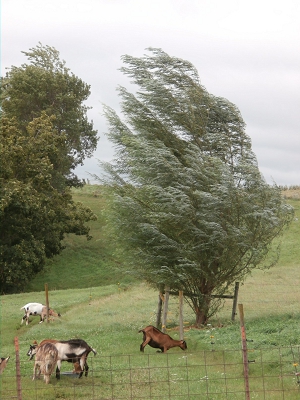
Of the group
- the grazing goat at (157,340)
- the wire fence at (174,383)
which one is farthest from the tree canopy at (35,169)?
the wire fence at (174,383)

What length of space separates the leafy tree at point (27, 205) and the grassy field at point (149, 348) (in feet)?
12.5

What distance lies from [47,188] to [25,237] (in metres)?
4.70

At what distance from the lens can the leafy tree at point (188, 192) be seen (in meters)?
26.7

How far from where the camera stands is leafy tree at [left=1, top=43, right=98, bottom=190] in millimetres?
61656

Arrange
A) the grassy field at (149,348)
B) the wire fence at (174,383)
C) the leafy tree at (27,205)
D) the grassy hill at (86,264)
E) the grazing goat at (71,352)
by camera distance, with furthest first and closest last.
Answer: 1. the grassy hill at (86,264)
2. the leafy tree at (27,205)
3. the grazing goat at (71,352)
4. the grassy field at (149,348)
5. the wire fence at (174,383)

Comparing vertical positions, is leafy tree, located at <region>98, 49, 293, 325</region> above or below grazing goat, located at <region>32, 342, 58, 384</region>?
above

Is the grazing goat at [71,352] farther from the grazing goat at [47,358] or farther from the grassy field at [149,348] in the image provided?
the grassy field at [149,348]

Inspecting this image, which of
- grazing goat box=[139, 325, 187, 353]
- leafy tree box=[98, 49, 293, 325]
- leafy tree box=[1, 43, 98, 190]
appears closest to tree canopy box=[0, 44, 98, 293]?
leafy tree box=[1, 43, 98, 190]

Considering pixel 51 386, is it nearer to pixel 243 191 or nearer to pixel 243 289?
pixel 243 191

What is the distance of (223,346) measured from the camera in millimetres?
20703

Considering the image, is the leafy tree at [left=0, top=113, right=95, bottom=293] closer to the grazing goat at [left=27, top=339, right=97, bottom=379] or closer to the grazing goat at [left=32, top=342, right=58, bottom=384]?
the grazing goat at [left=27, top=339, right=97, bottom=379]

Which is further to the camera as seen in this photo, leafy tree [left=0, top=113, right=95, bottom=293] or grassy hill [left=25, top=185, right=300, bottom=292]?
grassy hill [left=25, top=185, right=300, bottom=292]

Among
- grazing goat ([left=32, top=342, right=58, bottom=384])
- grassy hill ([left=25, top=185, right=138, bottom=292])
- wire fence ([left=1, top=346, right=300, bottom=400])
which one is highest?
grassy hill ([left=25, top=185, right=138, bottom=292])

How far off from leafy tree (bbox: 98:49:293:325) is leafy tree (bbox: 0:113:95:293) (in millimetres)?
17572
